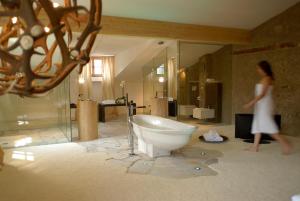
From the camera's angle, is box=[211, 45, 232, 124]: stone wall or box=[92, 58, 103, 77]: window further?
box=[92, 58, 103, 77]: window

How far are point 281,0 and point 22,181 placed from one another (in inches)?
194

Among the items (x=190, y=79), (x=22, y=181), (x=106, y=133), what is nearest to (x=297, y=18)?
(x=190, y=79)

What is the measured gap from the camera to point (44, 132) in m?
5.03

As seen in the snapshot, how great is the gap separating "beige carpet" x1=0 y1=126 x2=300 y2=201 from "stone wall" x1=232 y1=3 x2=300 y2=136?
5.47 ft

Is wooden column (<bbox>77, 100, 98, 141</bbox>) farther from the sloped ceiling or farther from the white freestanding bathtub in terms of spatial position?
the sloped ceiling

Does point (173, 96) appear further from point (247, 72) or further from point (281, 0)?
point (281, 0)

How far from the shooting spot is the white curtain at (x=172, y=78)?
20.4 ft

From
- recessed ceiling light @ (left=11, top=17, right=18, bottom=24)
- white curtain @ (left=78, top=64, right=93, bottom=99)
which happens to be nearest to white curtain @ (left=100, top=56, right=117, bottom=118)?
white curtain @ (left=78, top=64, right=93, bottom=99)

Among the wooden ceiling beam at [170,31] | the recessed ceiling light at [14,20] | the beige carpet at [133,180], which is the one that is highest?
the wooden ceiling beam at [170,31]

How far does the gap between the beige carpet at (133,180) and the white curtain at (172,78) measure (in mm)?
2699

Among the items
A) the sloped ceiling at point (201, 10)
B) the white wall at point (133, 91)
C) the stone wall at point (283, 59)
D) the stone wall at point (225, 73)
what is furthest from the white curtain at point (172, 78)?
the white wall at point (133, 91)

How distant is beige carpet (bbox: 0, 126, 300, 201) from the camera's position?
2424 millimetres

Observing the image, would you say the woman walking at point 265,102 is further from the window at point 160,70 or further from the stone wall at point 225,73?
the window at point 160,70

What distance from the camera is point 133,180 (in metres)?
2.81
